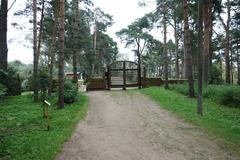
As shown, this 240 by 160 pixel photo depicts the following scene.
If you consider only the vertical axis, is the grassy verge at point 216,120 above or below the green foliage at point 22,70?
below

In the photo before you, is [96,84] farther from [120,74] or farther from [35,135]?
[35,135]

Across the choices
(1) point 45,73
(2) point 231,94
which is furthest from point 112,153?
(1) point 45,73

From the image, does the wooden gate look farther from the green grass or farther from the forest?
the green grass

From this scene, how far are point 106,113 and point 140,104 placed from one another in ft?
8.91

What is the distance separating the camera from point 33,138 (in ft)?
22.1

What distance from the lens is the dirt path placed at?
542cm

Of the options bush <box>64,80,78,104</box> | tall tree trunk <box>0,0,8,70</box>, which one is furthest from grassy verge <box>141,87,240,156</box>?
tall tree trunk <box>0,0,8,70</box>

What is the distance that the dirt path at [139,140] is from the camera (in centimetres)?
542

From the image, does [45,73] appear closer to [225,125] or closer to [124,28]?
[225,125]

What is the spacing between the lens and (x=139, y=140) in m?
6.57

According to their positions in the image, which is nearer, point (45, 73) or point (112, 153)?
point (112, 153)

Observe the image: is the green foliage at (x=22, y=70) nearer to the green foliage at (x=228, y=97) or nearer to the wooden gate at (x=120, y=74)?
the wooden gate at (x=120, y=74)

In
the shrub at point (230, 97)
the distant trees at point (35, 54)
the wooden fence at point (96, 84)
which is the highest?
the distant trees at point (35, 54)

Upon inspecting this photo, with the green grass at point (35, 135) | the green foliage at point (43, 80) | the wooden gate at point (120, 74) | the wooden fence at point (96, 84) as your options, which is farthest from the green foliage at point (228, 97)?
the wooden fence at point (96, 84)
